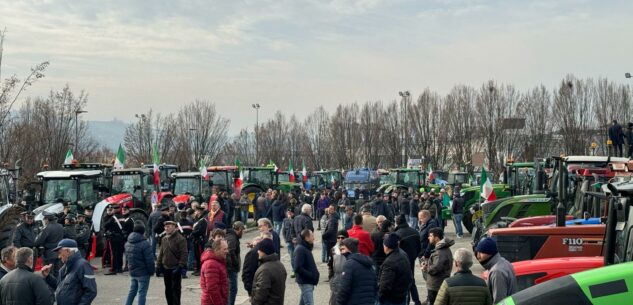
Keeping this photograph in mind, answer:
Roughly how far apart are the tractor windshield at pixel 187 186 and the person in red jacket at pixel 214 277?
67.2 feet

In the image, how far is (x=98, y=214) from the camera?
2091 centimetres

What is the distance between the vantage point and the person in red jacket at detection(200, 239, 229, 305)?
9.98 meters

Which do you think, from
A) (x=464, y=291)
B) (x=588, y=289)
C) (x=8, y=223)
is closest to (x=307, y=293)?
(x=464, y=291)

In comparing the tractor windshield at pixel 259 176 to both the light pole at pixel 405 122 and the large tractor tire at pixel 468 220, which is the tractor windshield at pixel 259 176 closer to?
the large tractor tire at pixel 468 220

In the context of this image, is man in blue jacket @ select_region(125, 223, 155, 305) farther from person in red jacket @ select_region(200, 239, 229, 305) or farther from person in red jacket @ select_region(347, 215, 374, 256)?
person in red jacket @ select_region(347, 215, 374, 256)

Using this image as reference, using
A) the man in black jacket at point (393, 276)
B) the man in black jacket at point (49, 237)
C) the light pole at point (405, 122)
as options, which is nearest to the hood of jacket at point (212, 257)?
the man in black jacket at point (393, 276)

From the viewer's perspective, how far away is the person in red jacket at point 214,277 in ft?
32.8

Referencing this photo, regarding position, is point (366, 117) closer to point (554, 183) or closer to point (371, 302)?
point (554, 183)

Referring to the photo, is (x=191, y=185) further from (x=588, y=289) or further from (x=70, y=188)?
(x=588, y=289)

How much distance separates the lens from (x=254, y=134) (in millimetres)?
77312

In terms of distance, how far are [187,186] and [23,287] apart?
22.8 metres

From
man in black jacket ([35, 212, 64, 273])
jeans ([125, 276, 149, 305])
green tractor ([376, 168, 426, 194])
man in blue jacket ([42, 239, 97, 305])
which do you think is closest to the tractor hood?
man in black jacket ([35, 212, 64, 273])

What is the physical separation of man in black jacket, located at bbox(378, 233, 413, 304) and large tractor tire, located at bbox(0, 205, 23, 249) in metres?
9.59

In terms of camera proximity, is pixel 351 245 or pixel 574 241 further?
pixel 574 241
